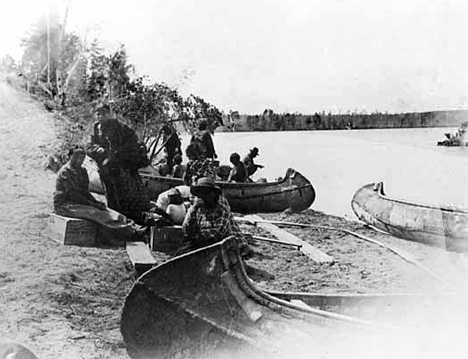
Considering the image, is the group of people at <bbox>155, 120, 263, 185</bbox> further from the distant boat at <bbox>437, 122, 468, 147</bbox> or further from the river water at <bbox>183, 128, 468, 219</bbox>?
the distant boat at <bbox>437, 122, 468, 147</bbox>

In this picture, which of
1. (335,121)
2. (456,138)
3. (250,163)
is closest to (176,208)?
(250,163)

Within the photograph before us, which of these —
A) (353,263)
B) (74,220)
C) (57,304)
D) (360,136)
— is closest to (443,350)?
(57,304)

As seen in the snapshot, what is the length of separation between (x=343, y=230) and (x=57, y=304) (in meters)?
4.95

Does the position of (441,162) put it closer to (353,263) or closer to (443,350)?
(353,263)

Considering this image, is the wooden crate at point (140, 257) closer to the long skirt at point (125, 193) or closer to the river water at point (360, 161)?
the long skirt at point (125, 193)

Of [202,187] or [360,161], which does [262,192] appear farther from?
[360,161]

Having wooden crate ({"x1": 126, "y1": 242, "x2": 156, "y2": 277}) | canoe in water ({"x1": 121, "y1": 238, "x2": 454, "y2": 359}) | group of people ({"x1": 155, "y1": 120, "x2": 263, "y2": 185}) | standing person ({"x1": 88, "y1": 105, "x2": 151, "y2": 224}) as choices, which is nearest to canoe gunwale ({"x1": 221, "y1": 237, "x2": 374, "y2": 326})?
canoe in water ({"x1": 121, "y1": 238, "x2": 454, "y2": 359})

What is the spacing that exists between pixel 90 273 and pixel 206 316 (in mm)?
1869

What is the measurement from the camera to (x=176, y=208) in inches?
249

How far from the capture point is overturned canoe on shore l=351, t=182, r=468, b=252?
6848 millimetres

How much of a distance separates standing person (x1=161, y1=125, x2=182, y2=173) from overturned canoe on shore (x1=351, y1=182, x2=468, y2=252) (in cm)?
385

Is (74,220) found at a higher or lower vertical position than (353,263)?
higher

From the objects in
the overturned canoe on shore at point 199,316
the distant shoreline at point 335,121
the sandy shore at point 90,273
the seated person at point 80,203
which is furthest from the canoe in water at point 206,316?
the distant shoreline at point 335,121

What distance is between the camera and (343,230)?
8.22 m
